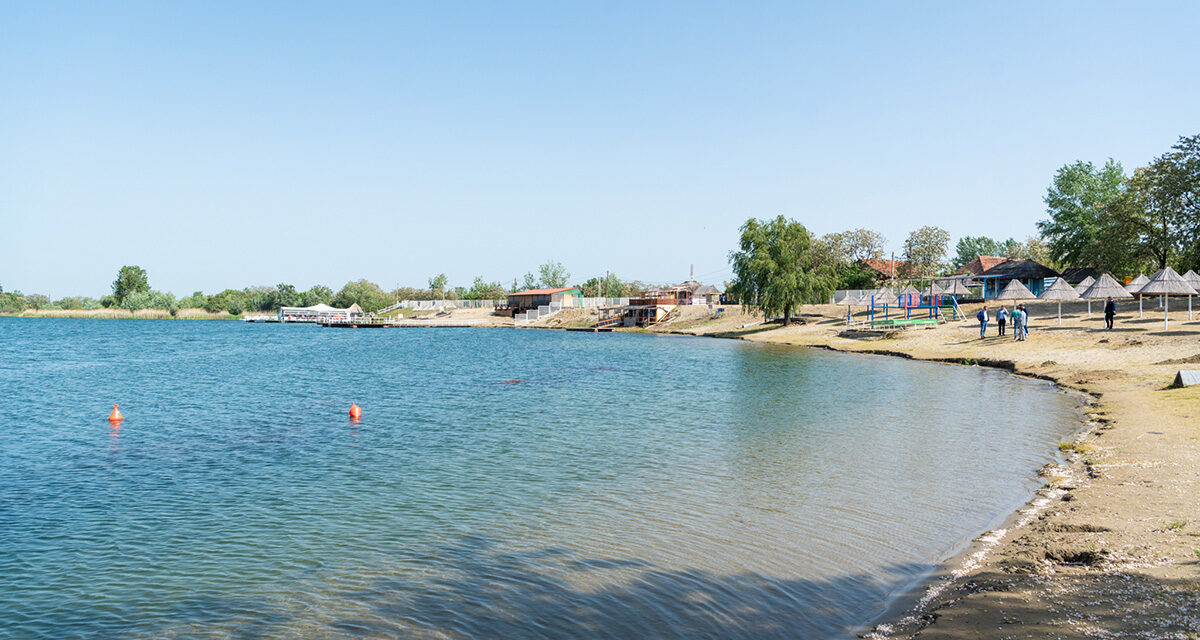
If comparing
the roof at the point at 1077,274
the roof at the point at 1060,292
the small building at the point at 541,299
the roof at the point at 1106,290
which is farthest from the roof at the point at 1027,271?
the small building at the point at 541,299

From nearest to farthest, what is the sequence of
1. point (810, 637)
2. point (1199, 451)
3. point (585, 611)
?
point (810, 637)
point (585, 611)
point (1199, 451)

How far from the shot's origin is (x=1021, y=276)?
71.6 meters

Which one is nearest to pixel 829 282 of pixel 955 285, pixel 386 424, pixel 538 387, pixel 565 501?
pixel 955 285

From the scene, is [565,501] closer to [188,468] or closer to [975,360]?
[188,468]

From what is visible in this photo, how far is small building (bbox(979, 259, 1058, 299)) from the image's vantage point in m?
71.0

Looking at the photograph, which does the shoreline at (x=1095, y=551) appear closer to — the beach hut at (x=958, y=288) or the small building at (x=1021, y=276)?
the small building at (x=1021, y=276)

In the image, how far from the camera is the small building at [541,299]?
125 meters

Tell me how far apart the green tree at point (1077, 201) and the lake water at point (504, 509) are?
182 ft

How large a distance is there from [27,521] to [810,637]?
13.8m

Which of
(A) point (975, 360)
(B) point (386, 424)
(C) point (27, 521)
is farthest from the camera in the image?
(A) point (975, 360)

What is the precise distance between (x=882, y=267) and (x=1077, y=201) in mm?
37095

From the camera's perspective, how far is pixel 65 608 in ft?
29.4

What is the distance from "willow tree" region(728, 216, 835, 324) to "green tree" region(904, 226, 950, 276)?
1290 inches

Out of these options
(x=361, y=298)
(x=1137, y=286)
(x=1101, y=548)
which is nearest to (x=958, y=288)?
(x=1137, y=286)
